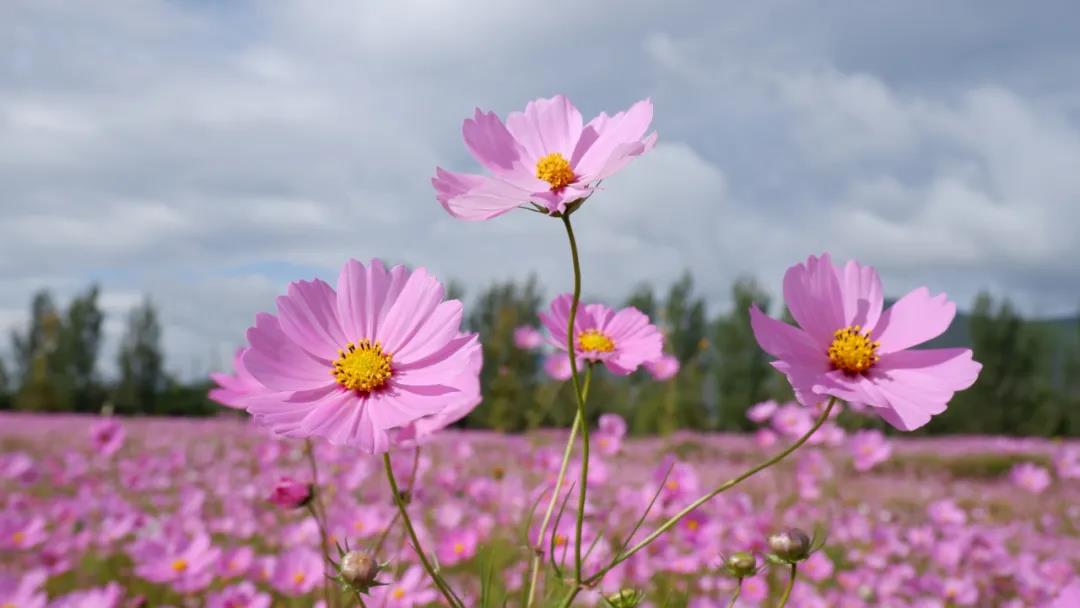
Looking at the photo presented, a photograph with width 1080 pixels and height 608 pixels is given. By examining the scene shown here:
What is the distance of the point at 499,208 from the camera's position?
2.52 feet

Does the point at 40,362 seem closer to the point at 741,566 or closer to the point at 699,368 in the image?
the point at 699,368

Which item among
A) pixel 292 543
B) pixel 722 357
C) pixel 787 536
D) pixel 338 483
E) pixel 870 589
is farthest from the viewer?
pixel 722 357

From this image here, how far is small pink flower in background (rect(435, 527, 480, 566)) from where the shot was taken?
2715 millimetres

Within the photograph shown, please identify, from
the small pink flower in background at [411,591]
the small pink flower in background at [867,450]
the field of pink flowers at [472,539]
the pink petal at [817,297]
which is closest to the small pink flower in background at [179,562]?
Answer: the field of pink flowers at [472,539]

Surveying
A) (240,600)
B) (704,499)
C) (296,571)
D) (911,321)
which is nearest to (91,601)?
(240,600)

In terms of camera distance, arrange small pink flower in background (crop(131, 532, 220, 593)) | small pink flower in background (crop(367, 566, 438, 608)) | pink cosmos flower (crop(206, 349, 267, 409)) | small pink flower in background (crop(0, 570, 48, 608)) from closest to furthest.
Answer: pink cosmos flower (crop(206, 349, 267, 409))
small pink flower in background (crop(367, 566, 438, 608))
small pink flower in background (crop(0, 570, 48, 608))
small pink flower in background (crop(131, 532, 220, 593))

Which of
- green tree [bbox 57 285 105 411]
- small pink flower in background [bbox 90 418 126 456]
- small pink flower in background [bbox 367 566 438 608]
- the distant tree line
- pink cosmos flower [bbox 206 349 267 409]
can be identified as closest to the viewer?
pink cosmos flower [bbox 206 349 267 409]

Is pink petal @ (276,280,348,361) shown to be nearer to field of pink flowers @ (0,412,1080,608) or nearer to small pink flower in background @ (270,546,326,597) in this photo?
field of pink flowers @ (0,412,1080,608)

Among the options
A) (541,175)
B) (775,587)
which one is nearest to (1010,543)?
(775,587)

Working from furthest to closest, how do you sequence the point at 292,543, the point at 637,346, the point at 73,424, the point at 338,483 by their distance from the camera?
the point at 73,424, the point at 338,483, the point at 292,543, the point at 637,346

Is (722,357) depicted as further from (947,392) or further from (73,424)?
(947,392)

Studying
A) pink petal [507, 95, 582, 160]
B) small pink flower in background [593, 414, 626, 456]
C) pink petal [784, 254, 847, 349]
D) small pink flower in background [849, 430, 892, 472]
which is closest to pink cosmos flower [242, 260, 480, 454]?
pink petal [507, 95, 582, 160]

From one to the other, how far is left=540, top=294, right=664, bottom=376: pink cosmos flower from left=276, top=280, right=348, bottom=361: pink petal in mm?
239

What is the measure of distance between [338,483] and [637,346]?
10.6 ft
